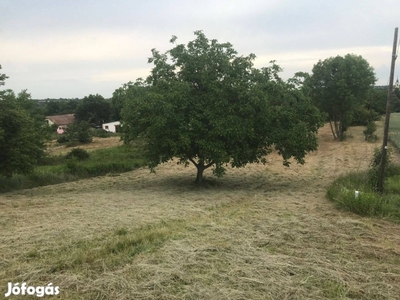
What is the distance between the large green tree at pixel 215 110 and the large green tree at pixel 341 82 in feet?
39.6

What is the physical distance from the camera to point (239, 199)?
11.0 m

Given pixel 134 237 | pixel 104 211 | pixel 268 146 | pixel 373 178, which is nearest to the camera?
→ pixel 134 237

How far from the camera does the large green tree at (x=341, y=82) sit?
23.5 metres

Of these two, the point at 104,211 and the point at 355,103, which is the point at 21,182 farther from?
the point at 355,103

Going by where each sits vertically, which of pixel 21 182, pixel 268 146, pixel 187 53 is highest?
pixel 187 53

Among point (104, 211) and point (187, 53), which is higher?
point (187, 53)

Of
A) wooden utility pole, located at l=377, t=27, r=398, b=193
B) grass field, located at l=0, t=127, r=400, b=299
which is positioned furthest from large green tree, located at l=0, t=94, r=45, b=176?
wooden utility pole, located at l=377, t=27, r=398, b=193

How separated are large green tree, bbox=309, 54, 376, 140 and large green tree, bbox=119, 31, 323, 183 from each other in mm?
12084

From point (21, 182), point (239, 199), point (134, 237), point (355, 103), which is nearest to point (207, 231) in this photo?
point (134, 237)

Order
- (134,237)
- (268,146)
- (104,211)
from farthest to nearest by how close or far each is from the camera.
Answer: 1. (268,146)
2. (104,211)
3. (134,237)

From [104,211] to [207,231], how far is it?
3.38 m

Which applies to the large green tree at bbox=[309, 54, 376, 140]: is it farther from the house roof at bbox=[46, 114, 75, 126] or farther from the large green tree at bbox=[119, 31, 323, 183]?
the house roof at bbox=[46, 114, 75, 126]

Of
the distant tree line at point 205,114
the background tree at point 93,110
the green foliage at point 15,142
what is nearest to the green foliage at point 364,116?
the distant tree line at point 205,114

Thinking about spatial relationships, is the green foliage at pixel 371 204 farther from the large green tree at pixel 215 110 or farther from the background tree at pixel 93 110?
the background tree at pixel 93 110
